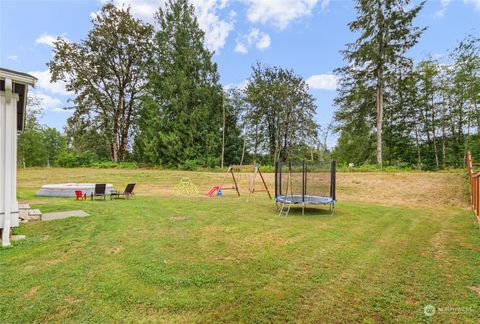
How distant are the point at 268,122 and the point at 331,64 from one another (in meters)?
10.3

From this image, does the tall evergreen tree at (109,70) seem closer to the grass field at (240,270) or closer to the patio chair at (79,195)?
the patio chair at (79,195)

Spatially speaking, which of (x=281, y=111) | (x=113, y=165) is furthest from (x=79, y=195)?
(x=281, y=111)

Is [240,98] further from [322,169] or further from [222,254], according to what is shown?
[222,254]

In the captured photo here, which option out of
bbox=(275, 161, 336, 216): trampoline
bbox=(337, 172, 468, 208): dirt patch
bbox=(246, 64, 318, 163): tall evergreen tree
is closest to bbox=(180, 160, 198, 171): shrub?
bbox=(246, 64, 318, 163): tall evergreen tree

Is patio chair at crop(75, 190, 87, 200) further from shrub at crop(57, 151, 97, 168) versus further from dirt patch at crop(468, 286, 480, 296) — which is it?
shrub at crop(57, 151, 97, 168)

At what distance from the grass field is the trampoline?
1.36 meters

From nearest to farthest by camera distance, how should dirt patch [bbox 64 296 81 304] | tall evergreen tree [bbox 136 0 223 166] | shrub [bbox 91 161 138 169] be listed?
dirt patch [bbox 64 296 81 304], shrub [bbox 91 161 138 169], tall evergreen tree [bbox 136 0 223 166]

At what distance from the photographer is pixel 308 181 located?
347 inches

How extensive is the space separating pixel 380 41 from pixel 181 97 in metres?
18.6

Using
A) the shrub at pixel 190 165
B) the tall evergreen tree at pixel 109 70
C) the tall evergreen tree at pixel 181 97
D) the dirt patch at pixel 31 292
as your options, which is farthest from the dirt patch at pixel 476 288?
the tall evergreen tree at pixel 109 70

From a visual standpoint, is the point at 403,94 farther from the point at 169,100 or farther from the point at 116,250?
the point at 116,250

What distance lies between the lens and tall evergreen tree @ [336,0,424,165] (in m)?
19.6

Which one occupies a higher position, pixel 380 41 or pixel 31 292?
pixel 380 41

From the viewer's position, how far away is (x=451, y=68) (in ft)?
69.3
